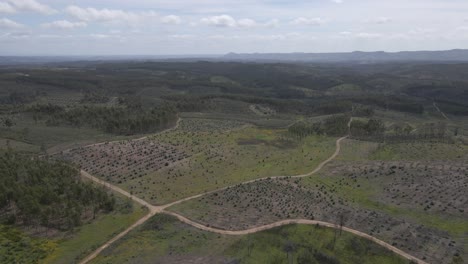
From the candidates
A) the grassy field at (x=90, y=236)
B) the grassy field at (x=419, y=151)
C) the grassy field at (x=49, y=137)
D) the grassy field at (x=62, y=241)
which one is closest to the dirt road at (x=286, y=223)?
the grassy field at (x=90, y=236)

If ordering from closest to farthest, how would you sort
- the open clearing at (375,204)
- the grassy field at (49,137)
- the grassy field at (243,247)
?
the grassy field at (243,247) → the open clearing at (375,204) → the grassy field at (49,137)

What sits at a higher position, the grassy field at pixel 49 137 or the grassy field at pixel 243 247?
the grassy field at pixel 49 137

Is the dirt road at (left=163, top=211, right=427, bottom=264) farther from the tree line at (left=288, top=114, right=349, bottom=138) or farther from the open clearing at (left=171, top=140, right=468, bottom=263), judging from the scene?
the tree line at (left=288, top=114, right=349, bottom=138)

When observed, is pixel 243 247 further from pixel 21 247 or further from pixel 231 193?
pixel 21 247

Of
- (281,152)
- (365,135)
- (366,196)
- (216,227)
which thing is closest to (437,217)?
(366,196)

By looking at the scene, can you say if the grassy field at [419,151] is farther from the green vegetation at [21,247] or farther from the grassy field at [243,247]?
the green vegetation at [21,247]

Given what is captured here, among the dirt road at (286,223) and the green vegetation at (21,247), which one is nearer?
the green vegetation at (21,247)

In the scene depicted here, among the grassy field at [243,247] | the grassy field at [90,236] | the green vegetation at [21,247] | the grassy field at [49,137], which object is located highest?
the grassy field at [49,137]

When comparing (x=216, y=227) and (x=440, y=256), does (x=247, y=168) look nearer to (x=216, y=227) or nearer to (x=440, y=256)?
(x=216, y=227)
